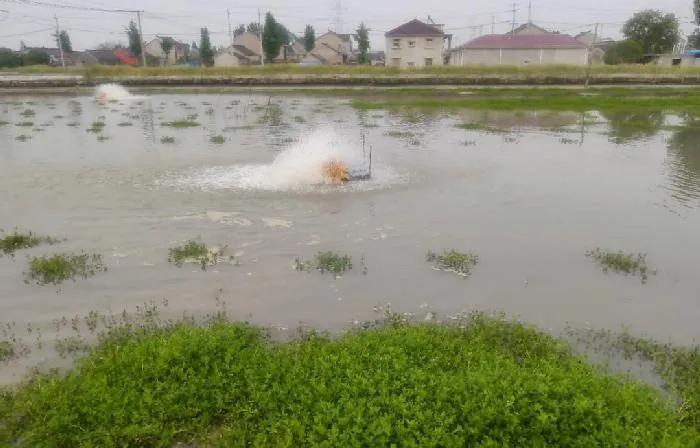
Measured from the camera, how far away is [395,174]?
1756 cm

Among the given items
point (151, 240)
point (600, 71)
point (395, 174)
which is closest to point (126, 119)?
point (395, 174)

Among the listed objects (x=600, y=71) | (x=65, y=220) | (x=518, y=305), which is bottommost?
(x=518, y=305)

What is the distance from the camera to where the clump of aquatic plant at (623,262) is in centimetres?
1014

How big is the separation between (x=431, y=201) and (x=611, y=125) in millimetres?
20726

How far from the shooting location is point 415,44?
73.1 meters

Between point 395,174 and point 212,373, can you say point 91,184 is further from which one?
point 212,373

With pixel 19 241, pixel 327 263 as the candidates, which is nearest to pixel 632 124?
pixel 327 263

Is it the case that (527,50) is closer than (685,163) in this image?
No

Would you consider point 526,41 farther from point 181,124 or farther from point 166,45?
point 166,45

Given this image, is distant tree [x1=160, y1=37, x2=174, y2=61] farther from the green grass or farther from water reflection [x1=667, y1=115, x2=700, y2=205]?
the green grass

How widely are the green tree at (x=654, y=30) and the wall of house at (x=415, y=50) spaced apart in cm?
2790

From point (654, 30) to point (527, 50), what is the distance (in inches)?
788

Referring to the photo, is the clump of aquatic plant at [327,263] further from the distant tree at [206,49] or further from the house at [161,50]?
the house at [161,50]

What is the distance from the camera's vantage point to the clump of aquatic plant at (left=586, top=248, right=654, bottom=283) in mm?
10141
